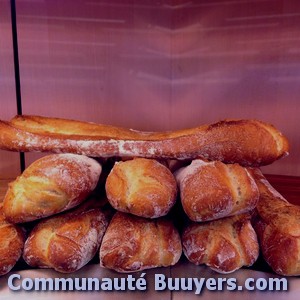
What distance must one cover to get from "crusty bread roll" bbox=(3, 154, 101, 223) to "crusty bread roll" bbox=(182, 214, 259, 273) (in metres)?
0.24

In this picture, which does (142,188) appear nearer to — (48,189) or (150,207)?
(150,207)

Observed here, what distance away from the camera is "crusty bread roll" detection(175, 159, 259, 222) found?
72cm

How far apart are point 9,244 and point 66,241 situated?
121 mm

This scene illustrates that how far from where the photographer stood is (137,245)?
0.75 m

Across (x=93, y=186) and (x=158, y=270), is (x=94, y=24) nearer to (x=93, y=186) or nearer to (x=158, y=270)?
(x=93, y=186)

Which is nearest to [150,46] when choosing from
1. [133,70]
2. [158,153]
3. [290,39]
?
[133,70]

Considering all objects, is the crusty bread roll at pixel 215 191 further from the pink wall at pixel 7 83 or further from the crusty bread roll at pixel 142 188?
the pink wall at pixel 7 83

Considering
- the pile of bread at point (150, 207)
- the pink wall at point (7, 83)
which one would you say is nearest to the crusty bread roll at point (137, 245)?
the pile of bread at point (150, 207)

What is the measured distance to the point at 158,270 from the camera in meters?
0.79

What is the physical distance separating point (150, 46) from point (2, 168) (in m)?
0.80

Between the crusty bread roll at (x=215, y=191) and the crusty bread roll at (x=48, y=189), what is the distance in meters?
0.20

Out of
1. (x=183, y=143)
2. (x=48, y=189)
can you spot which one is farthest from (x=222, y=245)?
(x=48, y=189)

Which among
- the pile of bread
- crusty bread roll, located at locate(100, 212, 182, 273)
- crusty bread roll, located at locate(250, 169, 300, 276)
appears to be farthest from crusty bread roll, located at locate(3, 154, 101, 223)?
crusty bread roll, located at locate(250, 169, 300, 276)

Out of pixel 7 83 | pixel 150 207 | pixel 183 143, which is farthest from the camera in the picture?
pixel 7 83
